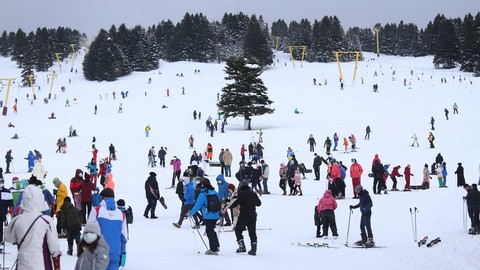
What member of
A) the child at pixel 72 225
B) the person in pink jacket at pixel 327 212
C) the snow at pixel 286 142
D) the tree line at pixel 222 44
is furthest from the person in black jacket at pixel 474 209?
the tree line at pixel 222 44

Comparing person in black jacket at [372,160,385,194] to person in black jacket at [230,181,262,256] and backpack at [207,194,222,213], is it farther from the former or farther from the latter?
backpack at [207,194,222,213]

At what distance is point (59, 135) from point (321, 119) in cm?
2050

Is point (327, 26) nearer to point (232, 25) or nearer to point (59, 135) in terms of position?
point (232, 25)

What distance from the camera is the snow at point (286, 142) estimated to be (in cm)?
1125

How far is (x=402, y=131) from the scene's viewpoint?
129ft

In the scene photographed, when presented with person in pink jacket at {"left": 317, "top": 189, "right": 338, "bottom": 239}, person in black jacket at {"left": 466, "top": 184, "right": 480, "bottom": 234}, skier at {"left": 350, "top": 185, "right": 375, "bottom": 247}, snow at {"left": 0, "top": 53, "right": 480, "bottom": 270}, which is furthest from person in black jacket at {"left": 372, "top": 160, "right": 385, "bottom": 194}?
skier at {"left": 350, "top": 185, "right": 375, "bottom": 247}

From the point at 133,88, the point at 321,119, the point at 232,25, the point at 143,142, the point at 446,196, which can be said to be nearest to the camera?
the point at 446,196

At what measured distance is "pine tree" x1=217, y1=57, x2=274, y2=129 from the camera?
46188 millimetres

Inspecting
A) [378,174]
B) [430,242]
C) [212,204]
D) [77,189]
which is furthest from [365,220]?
[378,174]

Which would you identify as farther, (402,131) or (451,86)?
(451,86)

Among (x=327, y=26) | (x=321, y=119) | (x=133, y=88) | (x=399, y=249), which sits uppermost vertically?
(x=327, y=26)

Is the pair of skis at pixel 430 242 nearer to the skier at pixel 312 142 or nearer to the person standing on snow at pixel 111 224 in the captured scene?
the person standing on snow at pixel 111 224

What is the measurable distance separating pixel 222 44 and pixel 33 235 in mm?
115680

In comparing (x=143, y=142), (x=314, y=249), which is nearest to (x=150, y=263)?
(x=314, y=249)
